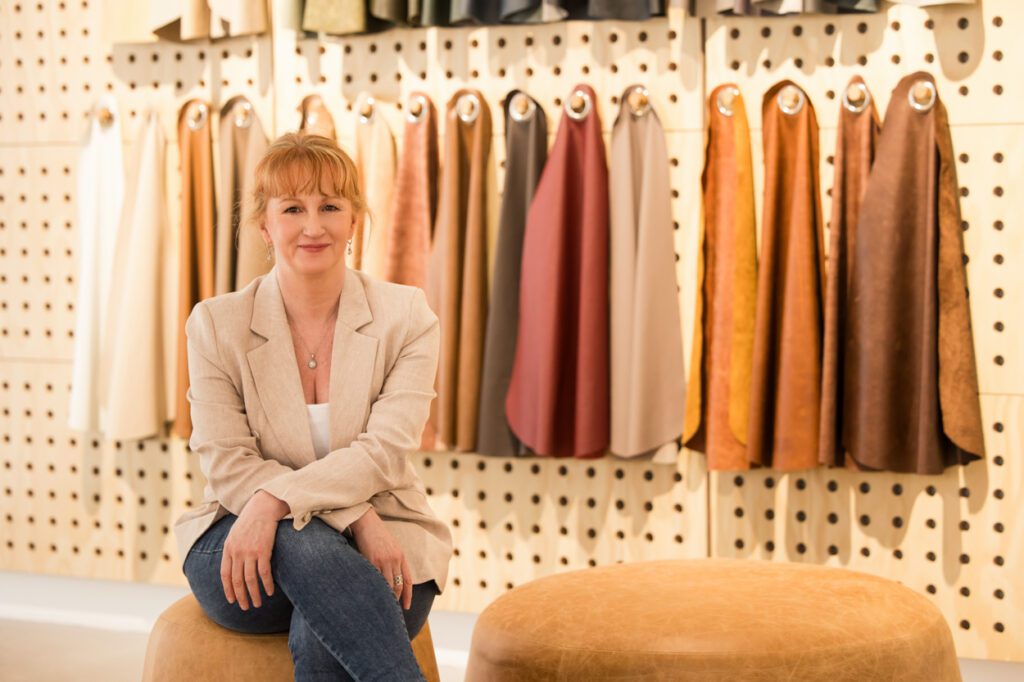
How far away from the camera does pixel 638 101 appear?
2914mm

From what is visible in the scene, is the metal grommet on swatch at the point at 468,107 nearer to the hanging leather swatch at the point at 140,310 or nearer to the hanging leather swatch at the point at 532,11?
the hanging leather swatch at the point at 532,11

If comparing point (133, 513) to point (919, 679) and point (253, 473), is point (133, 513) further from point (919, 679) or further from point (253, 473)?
point (919, 679)

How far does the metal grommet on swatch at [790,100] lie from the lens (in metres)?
2.81

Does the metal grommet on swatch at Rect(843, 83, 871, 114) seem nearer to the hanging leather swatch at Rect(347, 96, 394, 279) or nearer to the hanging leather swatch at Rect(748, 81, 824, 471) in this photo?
the hanging leather swatch at Rect(748, 81, 824, 471)

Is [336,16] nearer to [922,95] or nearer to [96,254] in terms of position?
[96,254]

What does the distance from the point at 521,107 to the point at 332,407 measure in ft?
4.26

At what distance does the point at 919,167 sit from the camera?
2.69m

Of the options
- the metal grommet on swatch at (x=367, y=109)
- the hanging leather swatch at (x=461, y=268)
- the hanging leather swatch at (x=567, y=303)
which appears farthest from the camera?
the metal grommet on swatch at (x=367, y=109)

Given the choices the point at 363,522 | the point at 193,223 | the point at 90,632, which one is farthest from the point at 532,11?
the point at 90,632

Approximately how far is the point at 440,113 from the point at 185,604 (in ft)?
5.19

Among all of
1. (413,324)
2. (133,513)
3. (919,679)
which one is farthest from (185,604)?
(133,513)

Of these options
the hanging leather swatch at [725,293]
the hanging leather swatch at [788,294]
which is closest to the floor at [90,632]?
the hanging leather swatch at [788,294]

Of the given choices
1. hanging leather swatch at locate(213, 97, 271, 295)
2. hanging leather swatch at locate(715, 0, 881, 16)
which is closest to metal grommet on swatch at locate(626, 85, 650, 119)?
hanging leather swatch at locate(715, 0, 881, 16)

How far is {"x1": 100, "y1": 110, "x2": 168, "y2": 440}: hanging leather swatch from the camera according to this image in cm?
324
